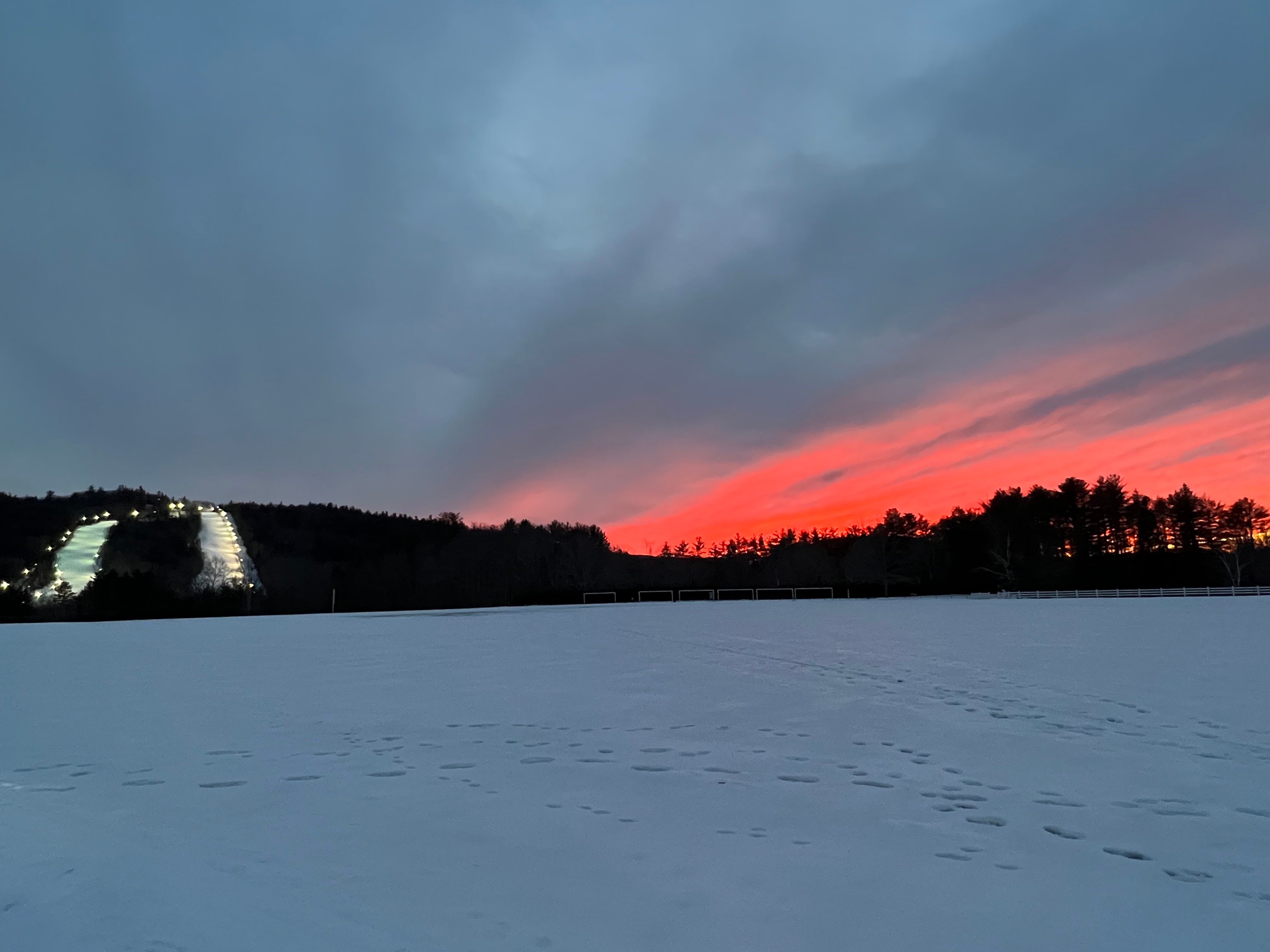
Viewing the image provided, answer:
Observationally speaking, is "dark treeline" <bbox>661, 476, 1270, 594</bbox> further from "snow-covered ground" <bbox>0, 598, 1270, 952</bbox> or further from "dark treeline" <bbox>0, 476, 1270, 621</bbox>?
"snow-covered ground" <bbox>0, 598, 1270, 952</bbox>

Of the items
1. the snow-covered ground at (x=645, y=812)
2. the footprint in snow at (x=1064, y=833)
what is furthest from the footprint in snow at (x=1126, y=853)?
the footprint in snow at (x=1064, y=833)

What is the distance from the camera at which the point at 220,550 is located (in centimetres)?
9431

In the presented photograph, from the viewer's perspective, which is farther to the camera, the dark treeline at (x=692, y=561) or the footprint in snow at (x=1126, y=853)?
the dark treeline at (x=692, y=561)

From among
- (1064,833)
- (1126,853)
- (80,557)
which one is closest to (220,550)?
(80,557)

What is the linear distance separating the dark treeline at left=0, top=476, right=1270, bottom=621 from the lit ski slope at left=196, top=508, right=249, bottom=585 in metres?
1.78

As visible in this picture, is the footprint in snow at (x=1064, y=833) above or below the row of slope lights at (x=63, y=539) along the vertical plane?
below

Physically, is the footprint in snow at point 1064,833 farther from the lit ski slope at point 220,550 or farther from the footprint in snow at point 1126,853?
the lit ski slope at point 220,550

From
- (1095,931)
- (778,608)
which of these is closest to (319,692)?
(1095,931)

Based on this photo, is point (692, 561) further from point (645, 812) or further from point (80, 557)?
point (645, 812)

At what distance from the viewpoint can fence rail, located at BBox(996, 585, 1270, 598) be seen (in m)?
38.6

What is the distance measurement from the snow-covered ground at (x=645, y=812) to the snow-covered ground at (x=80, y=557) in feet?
229

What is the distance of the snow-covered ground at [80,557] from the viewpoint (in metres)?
72.6

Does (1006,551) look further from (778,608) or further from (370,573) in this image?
(370,573)

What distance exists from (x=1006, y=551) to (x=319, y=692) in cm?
6332
